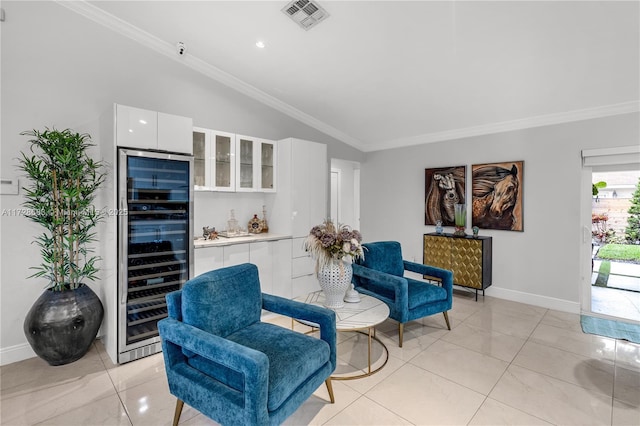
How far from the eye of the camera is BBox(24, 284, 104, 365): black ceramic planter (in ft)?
8.29

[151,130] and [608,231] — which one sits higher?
[151,130]

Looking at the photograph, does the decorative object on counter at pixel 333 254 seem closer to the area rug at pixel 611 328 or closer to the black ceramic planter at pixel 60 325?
the black ceramic planter at pixel 60 325

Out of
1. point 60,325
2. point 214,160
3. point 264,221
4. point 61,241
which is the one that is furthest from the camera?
point 264,221

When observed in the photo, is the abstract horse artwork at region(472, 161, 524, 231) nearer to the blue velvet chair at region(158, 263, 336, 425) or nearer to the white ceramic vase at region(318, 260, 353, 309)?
the white ceramic vase at region(318, 260, 353, 309)

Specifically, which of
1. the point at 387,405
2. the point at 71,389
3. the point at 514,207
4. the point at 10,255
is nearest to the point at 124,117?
the point at 10,255

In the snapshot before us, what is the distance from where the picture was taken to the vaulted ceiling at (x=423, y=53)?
100 inches

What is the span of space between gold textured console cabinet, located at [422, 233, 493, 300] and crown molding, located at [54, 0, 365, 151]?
98.0 inches

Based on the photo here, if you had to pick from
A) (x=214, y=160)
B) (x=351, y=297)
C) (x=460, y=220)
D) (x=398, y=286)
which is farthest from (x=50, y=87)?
(x=460, y=220)

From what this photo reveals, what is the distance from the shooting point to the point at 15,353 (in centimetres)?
274

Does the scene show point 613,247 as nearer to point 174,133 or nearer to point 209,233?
point 209,233

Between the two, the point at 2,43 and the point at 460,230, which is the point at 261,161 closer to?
the point at 2,43

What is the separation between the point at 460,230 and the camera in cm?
446

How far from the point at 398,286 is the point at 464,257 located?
1888 millimetres

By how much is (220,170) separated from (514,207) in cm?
395
